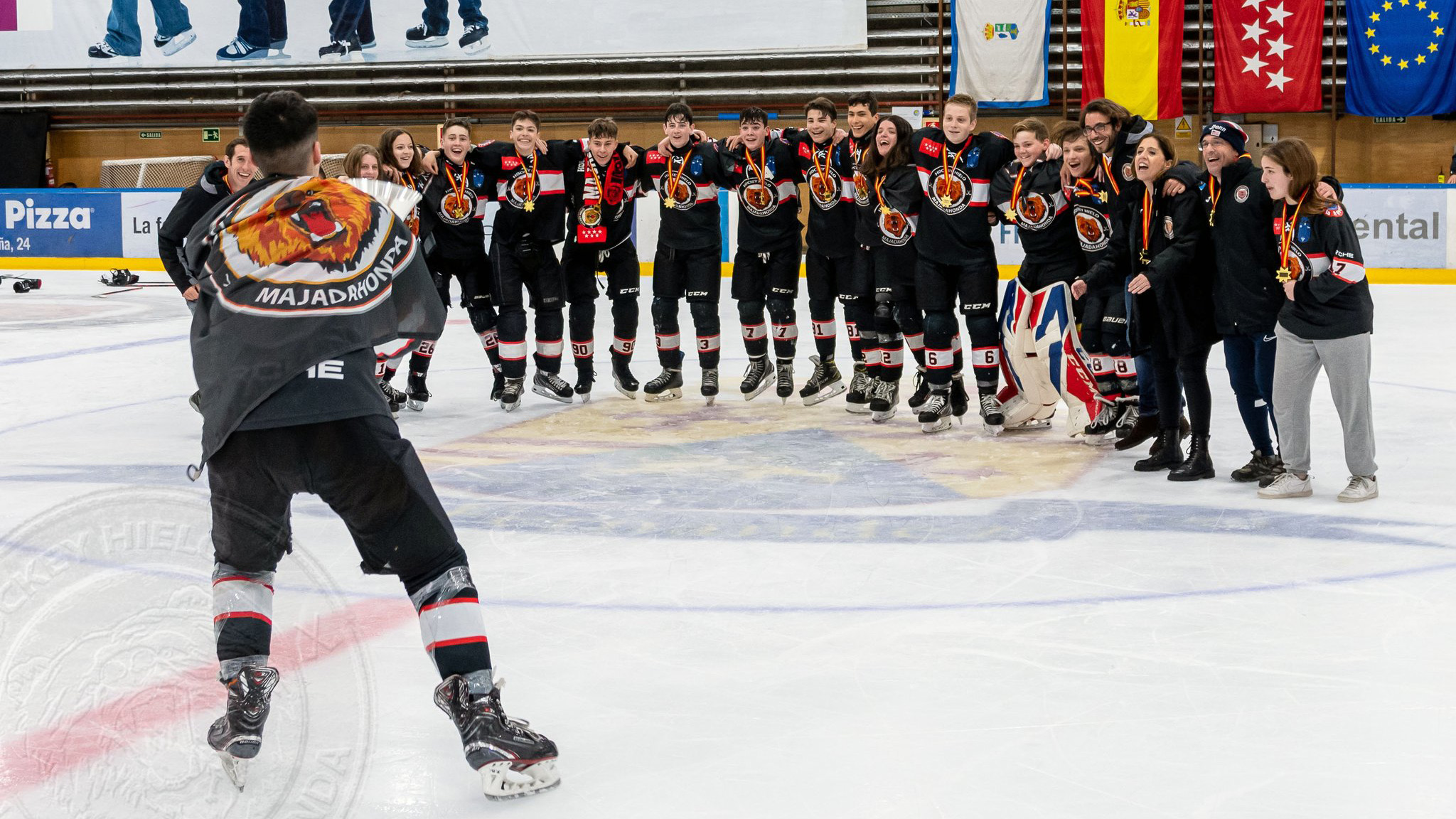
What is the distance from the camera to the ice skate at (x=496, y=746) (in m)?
2.65

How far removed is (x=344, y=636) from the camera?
A: 12.1 ft

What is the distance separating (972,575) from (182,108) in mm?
16987

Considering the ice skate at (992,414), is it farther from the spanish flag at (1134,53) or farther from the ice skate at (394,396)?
the spanish flag at (1134,53)

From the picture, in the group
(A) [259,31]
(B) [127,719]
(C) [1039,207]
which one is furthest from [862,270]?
(A) [259,31]

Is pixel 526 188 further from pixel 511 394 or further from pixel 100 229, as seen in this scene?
pixel 100 229

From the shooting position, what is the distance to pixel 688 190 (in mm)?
7426

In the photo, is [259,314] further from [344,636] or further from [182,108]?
[182,108]

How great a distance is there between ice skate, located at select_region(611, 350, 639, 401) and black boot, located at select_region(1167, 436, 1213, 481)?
10.5 ft

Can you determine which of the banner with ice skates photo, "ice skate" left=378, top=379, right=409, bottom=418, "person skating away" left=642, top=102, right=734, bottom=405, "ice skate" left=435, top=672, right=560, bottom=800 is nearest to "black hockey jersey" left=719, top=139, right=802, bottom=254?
"person skating away" left=642, top=102, right=734, bottom=405

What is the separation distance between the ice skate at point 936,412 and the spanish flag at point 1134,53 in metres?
9.68

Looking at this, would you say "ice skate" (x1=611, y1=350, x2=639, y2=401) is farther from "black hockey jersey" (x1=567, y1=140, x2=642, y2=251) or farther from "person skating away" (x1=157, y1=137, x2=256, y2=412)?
"person skating away" (x1=157, y1=137, x2=256, y2=412)

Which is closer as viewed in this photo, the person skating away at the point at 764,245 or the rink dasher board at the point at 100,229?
the person skating away at the point at 764,245

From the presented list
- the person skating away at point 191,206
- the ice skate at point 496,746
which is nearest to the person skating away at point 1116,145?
the person skating away at point 191,206

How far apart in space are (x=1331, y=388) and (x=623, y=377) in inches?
153
